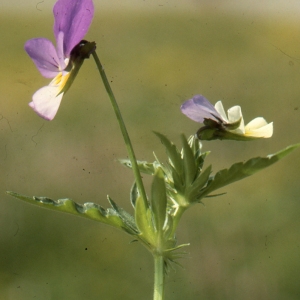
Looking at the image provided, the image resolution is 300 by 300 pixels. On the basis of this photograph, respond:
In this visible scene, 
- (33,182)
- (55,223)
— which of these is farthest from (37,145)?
(55,223)

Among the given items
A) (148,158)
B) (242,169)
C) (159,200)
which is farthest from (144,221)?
(148,158)

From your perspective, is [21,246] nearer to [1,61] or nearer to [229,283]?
[229,283]

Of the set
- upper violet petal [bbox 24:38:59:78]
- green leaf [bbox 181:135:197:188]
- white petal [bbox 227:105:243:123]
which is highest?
upper violet petal [bbox 24:38:59:78]

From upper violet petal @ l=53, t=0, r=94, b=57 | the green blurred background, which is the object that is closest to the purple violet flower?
upper violet petal @ l=53, t=0, r=94, b=57

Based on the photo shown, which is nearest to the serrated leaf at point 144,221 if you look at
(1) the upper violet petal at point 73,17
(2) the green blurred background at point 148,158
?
(1) the upper violet petal at point 73,17

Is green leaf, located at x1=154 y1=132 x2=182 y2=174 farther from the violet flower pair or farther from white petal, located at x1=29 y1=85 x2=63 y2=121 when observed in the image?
white petal, located at x1=29 y1=85 x2=63 y2=121

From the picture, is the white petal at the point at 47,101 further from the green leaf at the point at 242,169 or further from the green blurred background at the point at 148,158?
the green blurred background at the point at 148,158
